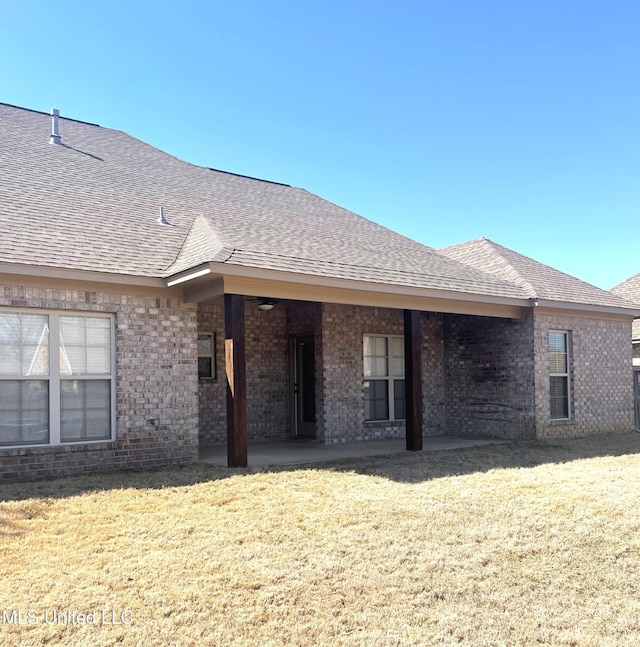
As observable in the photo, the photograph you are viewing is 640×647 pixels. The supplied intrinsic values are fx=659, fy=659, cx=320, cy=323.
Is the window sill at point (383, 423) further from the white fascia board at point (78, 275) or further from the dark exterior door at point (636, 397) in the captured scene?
the dark exterior door at point (636, 397)

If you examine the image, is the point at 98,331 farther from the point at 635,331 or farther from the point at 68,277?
the point at 635,331

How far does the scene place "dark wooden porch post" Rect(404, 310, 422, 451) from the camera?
11078mm

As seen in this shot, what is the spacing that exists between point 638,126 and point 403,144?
696 centimetres

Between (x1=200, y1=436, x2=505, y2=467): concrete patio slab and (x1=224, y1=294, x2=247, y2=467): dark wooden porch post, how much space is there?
1.36ft

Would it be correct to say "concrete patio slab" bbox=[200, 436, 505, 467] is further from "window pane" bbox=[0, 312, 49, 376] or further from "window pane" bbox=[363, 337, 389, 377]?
"window pane" bbox=[0, 312, 49, 376]

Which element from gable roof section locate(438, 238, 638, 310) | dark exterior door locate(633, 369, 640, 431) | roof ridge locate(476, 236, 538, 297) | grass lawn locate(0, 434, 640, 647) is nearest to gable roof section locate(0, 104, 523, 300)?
roof ridge locate(476, 236, 538, 297)

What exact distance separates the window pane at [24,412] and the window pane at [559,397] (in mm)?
9488

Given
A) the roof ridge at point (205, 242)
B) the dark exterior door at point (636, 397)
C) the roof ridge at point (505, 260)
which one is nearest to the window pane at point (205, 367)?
the roof ridge at point (205, 242)

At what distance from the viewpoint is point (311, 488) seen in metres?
7.70

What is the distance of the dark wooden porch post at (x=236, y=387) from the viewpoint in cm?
912

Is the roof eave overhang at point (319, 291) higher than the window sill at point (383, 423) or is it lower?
higher

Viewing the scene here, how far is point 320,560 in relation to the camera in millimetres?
5188

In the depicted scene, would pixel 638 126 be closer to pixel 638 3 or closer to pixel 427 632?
pixel 638 3

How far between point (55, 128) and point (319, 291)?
7.19 metres
